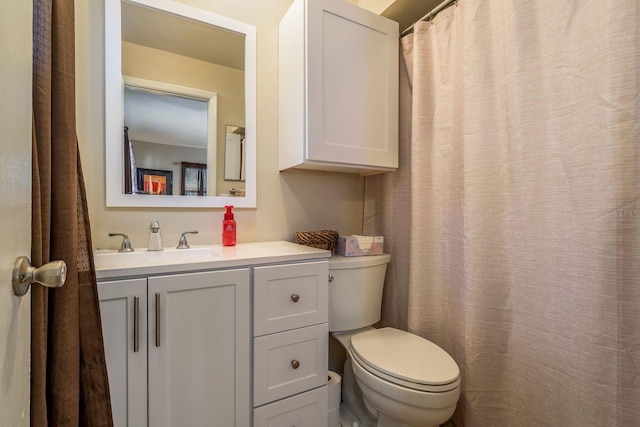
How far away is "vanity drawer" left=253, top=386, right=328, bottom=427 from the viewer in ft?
3.38

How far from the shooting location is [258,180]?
1.47 metres

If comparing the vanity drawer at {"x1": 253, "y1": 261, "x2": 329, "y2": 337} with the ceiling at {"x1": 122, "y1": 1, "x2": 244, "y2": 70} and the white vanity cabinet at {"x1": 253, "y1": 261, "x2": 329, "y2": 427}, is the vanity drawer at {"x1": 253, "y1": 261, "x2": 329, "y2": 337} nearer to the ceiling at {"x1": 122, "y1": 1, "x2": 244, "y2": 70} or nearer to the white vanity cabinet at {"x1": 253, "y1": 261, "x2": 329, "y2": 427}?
the white vanity cabinet at {"x1": 253, "y1": 261, "x2": 329, "y2": 427}

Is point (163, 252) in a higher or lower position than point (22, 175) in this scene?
lower

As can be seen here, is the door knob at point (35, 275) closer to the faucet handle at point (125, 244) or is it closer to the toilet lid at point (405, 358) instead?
the faucet handle at point (125, 244)

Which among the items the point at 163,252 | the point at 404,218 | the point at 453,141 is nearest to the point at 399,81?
the point at 453,141

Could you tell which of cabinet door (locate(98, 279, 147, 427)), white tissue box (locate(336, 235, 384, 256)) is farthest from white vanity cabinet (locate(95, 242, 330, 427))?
white tissue box (locate(336, 235, 384, 256))

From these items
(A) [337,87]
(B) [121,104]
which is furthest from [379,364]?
(B) [121,104]

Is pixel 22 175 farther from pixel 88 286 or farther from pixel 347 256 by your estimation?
pixel 347 256

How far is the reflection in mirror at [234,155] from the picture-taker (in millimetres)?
1402

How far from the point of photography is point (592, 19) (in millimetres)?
866

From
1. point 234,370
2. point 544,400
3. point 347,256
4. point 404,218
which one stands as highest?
point 404,218

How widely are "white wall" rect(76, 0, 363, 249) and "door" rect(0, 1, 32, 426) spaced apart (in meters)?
0.75

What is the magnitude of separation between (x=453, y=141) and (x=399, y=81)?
0.52 m

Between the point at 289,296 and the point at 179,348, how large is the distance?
40 centimetres
